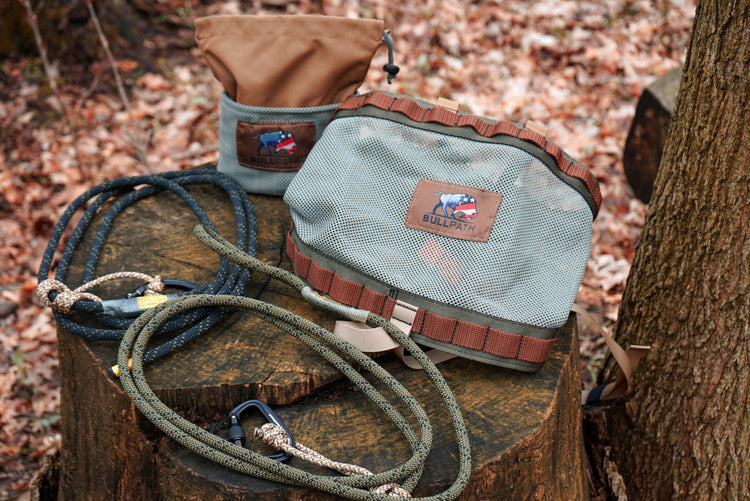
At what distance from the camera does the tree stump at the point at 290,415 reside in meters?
1.22

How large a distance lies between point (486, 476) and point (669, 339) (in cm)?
75

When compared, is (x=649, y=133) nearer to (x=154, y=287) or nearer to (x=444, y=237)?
(x=444, y=237)

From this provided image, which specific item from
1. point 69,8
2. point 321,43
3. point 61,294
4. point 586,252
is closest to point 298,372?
point 61,294

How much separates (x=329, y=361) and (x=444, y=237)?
1.33 feet

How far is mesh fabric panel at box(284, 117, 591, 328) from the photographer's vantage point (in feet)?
4.60

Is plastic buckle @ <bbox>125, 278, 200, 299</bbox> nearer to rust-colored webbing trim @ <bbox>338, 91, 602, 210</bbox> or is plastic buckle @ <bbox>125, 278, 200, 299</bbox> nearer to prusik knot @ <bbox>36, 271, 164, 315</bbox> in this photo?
prusik knot @ <bbox>36, 271, 164, 315</bbox>

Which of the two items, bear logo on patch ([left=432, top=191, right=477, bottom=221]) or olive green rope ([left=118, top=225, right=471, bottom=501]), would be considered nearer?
olive green rope ([left=118, top=225, right=471, bottom=501])

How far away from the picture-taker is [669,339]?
163 centimetres

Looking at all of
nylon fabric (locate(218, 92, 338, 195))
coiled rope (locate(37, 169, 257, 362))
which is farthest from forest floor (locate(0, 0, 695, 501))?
nylon fabric (locate(218, 92, 338, 195))

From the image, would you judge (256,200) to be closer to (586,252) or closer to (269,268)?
(269,268)

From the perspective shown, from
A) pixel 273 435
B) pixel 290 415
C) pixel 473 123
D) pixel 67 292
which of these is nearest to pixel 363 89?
pixel 473 123

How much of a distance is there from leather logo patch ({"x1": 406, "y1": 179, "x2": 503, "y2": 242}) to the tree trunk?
0.52m

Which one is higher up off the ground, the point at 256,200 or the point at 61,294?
the point at 256,200

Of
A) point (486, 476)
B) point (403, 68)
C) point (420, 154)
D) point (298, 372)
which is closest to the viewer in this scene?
point (486, 476)
